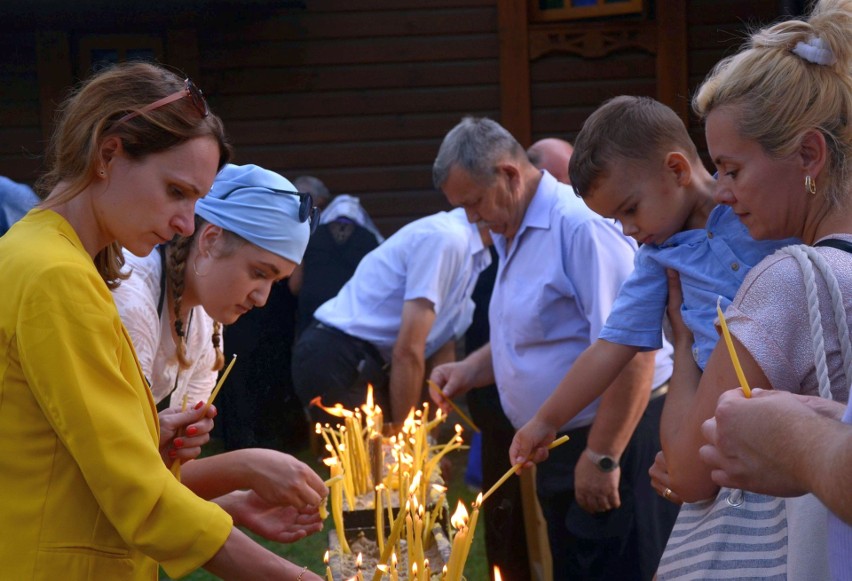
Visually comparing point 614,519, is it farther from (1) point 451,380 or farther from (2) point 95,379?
(2) point 95,379

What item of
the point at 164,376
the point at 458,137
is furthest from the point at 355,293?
the point at 164,376

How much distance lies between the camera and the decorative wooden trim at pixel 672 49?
8719mm

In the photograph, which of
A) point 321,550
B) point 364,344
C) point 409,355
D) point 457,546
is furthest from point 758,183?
point 321,550

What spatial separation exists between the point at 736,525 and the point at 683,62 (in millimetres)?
7457

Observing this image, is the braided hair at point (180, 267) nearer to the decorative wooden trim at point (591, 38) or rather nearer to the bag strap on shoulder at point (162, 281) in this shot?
the bag strap on shoulder at point (162, 281)

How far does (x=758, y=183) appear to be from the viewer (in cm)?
193

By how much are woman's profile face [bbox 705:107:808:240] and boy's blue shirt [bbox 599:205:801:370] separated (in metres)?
0.17

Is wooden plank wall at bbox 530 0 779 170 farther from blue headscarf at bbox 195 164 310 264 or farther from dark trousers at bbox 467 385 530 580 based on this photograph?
blue headscarf at bbox 195 164 310 264

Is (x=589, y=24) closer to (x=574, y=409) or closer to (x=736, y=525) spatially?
(x=574, y=409)

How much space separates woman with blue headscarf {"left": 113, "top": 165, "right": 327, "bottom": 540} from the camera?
2.52 metres

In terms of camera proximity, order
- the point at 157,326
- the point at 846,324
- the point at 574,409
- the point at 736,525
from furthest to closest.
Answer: the point at 574,409 < the point at 157,326 < the point at 736,525 < the point at 846,324

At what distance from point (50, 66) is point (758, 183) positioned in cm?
797

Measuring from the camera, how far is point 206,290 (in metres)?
2.78

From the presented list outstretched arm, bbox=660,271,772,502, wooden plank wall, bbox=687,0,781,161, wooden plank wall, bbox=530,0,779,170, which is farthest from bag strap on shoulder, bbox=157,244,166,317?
wooden plank wall, bbox=687,0,781,161
